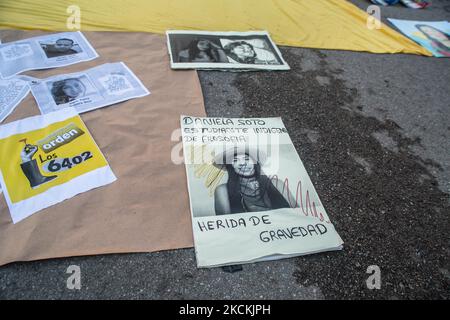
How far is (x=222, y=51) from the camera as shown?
120 centimetres

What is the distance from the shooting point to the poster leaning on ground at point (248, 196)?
2.29ft

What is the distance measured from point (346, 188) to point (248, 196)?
270 millimetres

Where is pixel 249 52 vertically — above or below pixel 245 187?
above

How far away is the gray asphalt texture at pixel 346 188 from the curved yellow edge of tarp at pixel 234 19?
0.10 metres

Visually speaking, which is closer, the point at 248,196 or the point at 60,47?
the point at 248,196

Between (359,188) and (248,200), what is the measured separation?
0.31 meters

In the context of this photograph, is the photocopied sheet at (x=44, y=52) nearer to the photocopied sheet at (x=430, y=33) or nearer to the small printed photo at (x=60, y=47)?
the small printed photo at (x=60, y=47)

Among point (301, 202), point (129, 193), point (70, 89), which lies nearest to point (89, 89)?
point (70, 89)

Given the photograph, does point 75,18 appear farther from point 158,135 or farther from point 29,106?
point 158,135

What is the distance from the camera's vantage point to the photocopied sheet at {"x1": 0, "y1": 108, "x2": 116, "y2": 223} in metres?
0.72

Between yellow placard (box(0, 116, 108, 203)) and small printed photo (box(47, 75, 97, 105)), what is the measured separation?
108mm

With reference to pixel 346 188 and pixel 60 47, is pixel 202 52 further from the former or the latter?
pixel 346 188

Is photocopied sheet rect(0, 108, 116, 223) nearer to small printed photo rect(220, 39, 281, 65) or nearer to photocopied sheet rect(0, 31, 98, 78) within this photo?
photocopied sheet rect(0, 31, 98, 78)
